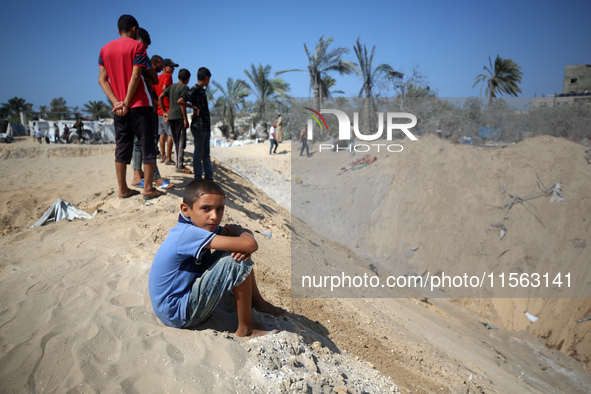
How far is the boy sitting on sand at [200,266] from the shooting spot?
6.90 ft

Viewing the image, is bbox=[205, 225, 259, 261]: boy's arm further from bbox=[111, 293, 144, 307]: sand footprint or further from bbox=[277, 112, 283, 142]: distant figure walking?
bbox=[277, 112, 283, 142]: distant figure walking

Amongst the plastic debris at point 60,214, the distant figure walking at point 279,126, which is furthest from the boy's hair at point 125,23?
the distant figure walking at point 279,126

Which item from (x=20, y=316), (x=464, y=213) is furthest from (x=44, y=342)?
(x=464, y=213)

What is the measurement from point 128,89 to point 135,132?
52 centimetres

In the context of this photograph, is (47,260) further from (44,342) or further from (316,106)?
(316,106)

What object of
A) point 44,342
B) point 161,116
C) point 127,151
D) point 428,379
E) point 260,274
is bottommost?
point 428,379

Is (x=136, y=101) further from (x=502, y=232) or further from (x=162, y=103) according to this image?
(x=502, y=232)

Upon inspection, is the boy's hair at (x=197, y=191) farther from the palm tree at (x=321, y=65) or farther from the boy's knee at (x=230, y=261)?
the palm tree at (x=321, y=65)

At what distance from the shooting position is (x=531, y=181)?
834 centimetres

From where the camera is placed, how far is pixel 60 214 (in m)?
4.54

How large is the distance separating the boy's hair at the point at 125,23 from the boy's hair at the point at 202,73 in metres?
1.11

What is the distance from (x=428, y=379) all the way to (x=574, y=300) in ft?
16.3

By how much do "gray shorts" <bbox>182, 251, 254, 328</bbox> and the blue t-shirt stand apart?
7cm

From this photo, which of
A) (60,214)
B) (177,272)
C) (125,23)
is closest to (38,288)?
(177,272)
